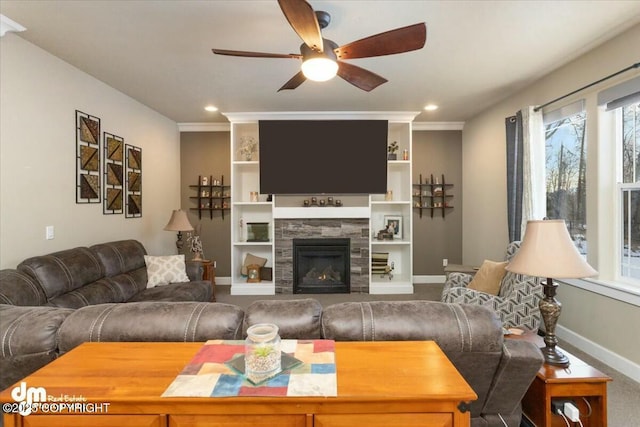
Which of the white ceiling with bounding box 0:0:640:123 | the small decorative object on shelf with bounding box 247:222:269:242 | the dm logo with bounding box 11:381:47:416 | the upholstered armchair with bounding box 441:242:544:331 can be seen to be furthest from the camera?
the small decorative object on shelf with bounding box 247:222:269:242

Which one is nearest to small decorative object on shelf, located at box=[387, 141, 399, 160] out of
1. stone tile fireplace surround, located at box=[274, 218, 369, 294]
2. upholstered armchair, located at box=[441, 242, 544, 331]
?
stone tile fireplace surround, located at box=[274, 218, 369, 294]

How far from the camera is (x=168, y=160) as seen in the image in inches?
201

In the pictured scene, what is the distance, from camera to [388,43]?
6.58ft

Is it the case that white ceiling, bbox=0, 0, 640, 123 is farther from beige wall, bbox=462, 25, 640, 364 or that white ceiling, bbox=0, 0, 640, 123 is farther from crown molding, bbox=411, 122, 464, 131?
crown molding, bbox=411, 122, 464, 131

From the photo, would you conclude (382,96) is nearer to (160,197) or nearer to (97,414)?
(160,197)

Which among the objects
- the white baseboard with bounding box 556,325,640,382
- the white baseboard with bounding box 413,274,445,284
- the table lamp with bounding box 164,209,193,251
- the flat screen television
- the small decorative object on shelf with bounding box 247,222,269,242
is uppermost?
the flat screen television

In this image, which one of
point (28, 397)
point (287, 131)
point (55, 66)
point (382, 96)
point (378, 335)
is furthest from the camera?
point (287, 131)

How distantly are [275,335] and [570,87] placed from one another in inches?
148

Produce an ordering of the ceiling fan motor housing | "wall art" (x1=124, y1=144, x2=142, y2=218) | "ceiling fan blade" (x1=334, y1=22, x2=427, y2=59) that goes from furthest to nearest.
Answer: "wall art" (x1=124, y1=144, x2=142, y2=218)
the ceiling fan motor housing
"ceiling fan blade" (x1=334, y1=22, x2=427, y2=59)

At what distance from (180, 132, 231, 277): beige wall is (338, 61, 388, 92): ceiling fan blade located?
134 inches

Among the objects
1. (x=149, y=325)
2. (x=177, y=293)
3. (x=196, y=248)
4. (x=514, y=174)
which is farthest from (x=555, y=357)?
(x=196, y=248)

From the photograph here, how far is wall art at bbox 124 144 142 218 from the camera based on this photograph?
4086 mm

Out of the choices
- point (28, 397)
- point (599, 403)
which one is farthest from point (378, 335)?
point (599, 403)

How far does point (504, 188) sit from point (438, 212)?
1.34 meters
